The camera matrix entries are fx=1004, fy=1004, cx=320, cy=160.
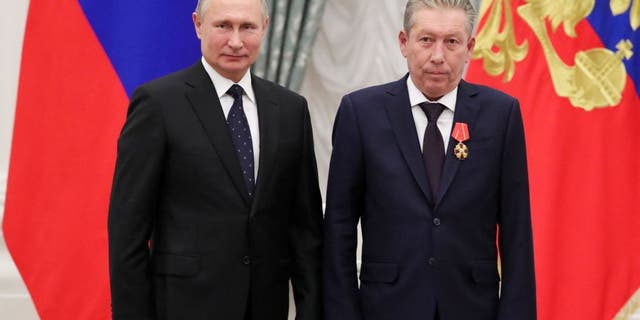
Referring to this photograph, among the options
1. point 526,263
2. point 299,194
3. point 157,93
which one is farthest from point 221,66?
point 526,263

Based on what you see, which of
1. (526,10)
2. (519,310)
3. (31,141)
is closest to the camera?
(519,310)

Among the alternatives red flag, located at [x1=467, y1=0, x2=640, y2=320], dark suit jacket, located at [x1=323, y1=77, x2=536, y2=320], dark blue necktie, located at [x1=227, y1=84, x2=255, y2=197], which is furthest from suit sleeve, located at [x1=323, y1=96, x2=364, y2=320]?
red flag, located at [x1=467, y1=0, x2=640, y2=320]

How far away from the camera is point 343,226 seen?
2.60 metres

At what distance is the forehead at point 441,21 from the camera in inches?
100

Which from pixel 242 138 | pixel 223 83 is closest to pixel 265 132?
pixel 242 138

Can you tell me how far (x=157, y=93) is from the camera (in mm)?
2602

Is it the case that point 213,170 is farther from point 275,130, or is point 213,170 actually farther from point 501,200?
point 501,200

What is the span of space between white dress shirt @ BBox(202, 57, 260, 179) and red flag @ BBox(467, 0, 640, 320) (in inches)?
72.8

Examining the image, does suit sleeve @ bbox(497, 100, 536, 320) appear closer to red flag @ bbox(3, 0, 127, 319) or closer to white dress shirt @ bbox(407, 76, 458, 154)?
white dress shirt @ bbox(407, 76, 458, 154)

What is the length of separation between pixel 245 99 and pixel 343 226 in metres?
0.44

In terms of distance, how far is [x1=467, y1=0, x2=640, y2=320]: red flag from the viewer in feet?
14.2

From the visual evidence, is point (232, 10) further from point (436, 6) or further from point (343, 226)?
point (343, 226)

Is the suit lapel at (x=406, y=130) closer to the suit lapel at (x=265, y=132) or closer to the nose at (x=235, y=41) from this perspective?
the suit lapel at (x=265, y=132)

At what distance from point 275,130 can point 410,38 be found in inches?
16.9
